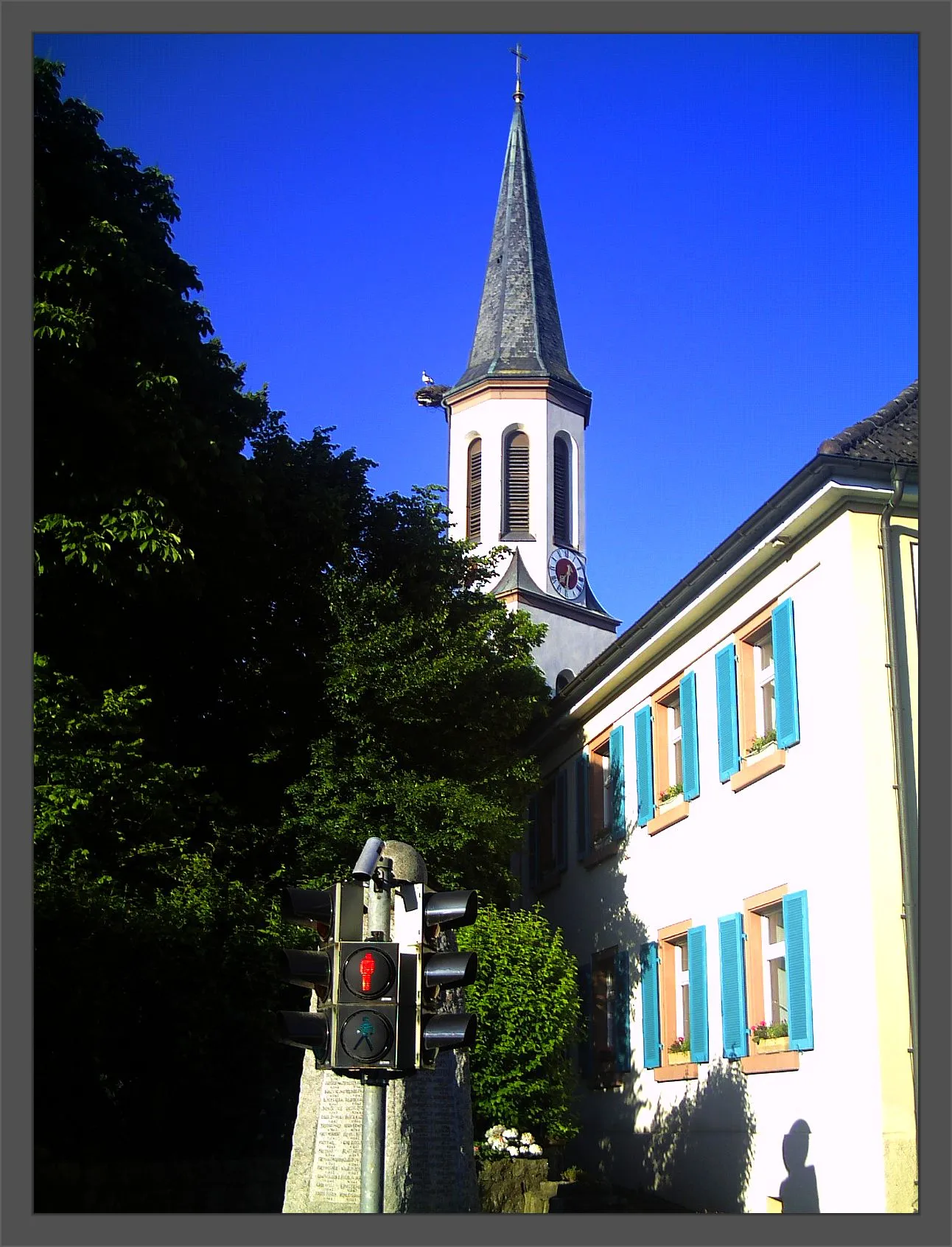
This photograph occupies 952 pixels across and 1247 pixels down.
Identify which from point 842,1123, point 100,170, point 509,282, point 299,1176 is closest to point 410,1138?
point 299,1176

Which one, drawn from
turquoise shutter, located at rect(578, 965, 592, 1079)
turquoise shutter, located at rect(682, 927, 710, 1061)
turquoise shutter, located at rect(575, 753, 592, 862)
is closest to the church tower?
turquoise shutter, located at rect(575, 753, 592, 862)

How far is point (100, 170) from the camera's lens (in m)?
18.8

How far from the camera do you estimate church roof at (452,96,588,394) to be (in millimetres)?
39938

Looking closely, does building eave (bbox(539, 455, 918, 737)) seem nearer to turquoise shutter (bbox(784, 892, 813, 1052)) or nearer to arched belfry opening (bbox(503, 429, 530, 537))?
turquoise shutter (bbox(784, 892, 813, 1052))

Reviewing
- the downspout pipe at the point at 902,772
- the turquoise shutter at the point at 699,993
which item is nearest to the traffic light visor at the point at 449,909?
the downspout pipe at the point at 902,772

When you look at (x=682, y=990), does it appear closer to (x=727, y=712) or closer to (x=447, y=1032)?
(x=727, y=712)

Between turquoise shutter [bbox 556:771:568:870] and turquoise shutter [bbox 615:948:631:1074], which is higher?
turquoise shutter [bbox 556:771:568:870]

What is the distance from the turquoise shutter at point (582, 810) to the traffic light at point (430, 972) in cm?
1474

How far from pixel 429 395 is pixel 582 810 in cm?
2348

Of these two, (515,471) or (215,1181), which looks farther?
(515,471)

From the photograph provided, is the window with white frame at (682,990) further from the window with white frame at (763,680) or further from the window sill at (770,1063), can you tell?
the window with white frame at (763,680)

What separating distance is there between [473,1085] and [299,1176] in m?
5.20

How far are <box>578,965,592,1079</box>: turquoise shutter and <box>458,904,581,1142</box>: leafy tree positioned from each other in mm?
3933

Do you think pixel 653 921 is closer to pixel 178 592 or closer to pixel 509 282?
pixel 178 592
